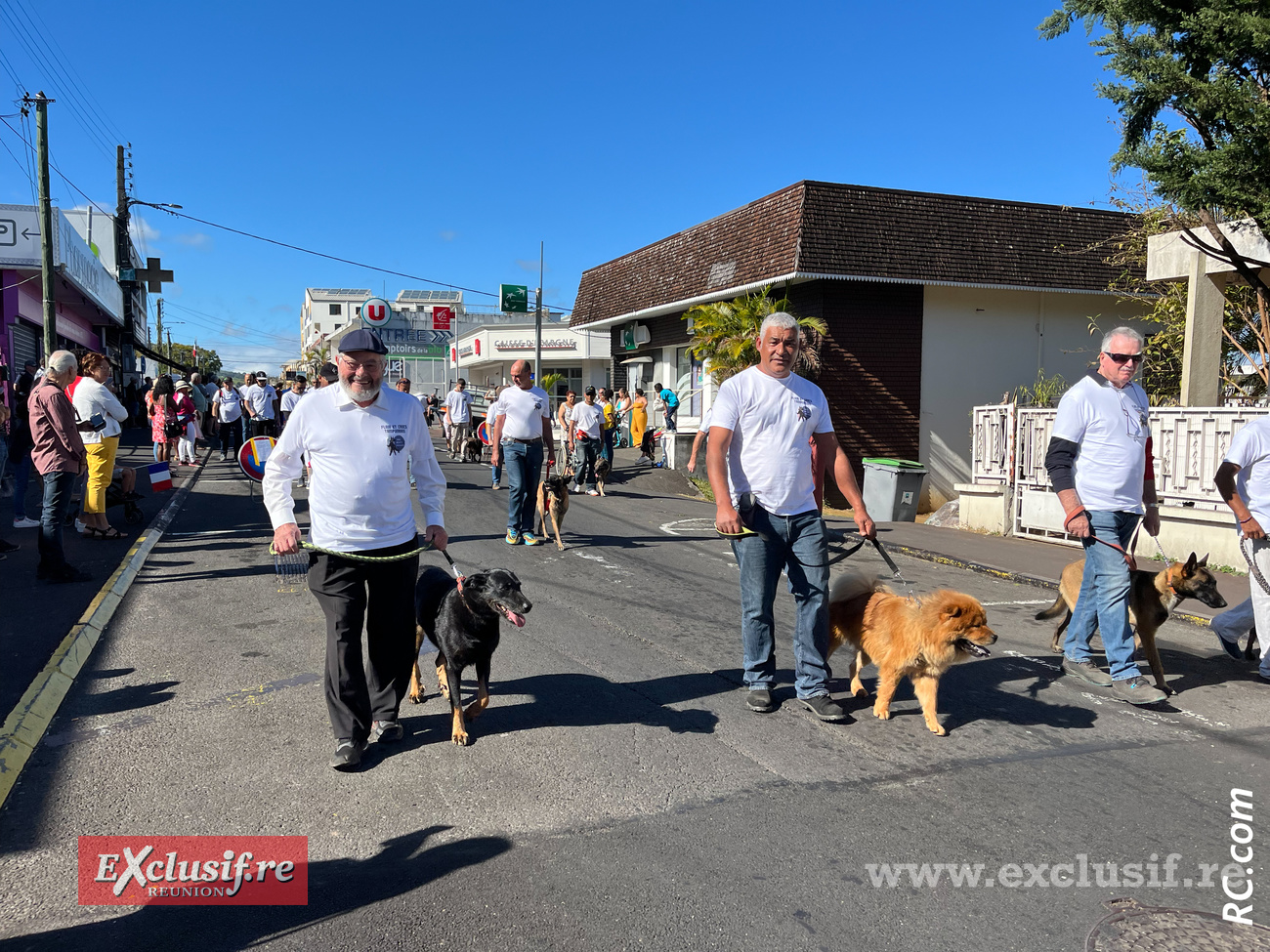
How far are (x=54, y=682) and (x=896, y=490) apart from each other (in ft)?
41.0

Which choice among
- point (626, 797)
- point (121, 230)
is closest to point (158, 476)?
point (626, 797)

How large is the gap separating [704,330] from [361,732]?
47.5 feet

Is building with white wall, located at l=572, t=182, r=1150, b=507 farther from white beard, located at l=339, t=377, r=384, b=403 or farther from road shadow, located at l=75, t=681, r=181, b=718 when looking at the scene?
road shadow, located at l=75, t=681, r=181, b=718

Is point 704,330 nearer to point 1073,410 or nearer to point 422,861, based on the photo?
point 1073,410

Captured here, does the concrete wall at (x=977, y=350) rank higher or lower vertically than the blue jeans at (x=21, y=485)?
higher

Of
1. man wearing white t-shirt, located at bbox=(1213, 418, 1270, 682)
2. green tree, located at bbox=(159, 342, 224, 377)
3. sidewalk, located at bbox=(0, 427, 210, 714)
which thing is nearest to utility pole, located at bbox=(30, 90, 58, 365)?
sidewalk, located at bbox=(0, 427, 210, 714)

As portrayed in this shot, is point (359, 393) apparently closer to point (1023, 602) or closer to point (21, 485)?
point (1023, 602)

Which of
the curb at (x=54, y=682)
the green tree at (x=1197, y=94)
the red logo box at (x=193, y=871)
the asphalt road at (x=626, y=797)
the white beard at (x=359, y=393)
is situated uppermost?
the green tree at (x=1197, y=94)

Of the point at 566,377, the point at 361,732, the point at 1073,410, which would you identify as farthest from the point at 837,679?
the point at 566,377

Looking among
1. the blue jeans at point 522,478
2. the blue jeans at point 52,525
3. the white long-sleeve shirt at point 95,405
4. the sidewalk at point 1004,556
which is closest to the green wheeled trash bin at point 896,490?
the sidewalk at point 1004,556

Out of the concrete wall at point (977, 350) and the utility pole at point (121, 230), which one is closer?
the concrete wall at point (977, 350)

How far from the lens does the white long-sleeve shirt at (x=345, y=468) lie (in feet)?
13.5

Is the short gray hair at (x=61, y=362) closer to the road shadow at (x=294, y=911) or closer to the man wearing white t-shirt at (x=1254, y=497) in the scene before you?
the road shadow at (x=294, y=911)

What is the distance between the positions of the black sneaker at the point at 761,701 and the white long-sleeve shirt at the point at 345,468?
2.22m
